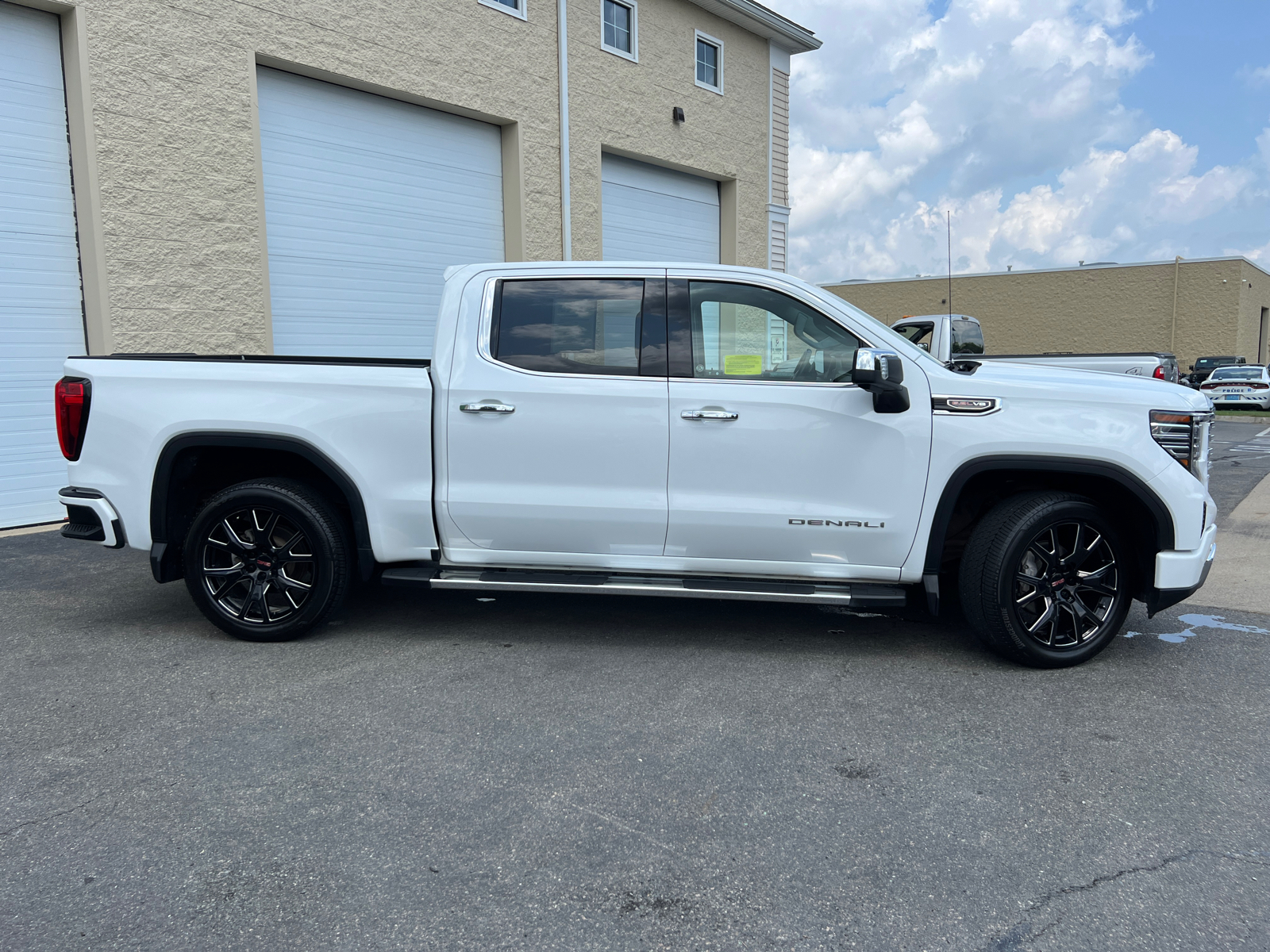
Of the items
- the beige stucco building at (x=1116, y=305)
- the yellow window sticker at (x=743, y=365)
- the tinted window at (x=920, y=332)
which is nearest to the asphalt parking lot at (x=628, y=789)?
the yellow window sticker at (x=743, y=365)

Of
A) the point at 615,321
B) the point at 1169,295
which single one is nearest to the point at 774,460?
the point at 615,321

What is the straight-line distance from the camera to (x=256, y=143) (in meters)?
9.47

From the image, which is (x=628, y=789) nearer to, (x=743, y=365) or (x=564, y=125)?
(x=743, y=365)

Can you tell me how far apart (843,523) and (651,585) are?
1.00 meters

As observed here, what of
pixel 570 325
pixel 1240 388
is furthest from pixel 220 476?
pixel 1240 388

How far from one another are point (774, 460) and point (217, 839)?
284cm

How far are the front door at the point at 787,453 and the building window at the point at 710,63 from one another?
40.6ft

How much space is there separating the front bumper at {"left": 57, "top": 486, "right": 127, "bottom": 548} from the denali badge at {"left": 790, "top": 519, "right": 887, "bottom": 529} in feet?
11.5

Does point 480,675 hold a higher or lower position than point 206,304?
lower

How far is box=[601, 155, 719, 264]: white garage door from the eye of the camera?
14.2 metres

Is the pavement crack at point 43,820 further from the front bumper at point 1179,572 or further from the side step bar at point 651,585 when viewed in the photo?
the front bumper at point 1179,572

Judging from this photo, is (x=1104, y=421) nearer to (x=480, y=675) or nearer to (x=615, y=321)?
(x=615, y=321)

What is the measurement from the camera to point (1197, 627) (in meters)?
5.22

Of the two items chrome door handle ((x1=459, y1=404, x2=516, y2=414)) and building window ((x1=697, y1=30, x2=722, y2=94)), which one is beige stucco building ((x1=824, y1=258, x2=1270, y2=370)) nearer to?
building window ((x1=697, y1=30, x2=722, y2=94))
